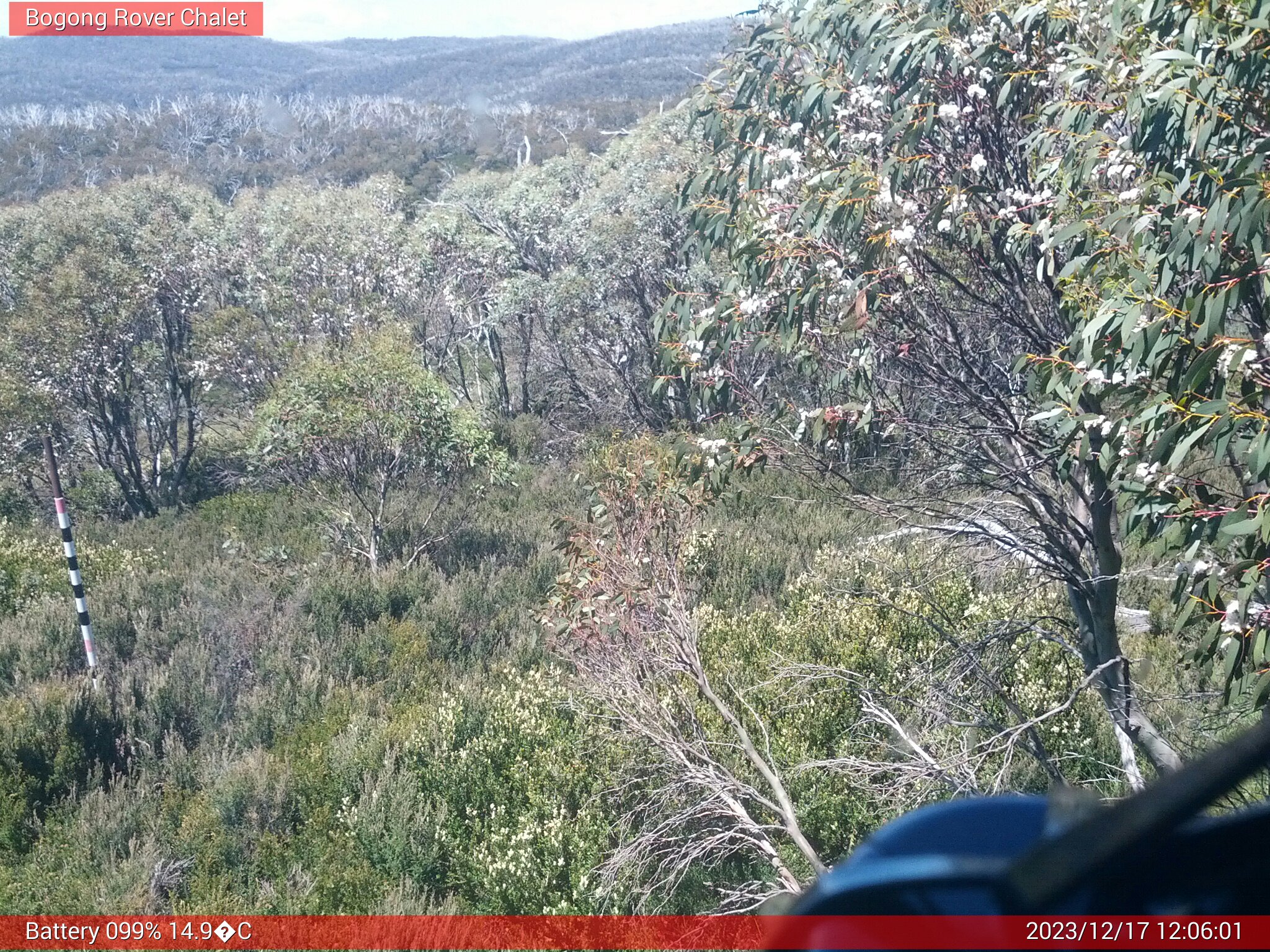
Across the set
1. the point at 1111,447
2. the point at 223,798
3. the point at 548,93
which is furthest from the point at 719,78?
the point at 548,93

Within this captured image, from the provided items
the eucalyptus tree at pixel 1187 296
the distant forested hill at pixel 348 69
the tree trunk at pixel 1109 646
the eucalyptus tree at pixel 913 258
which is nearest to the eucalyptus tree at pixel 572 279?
the eucalyptus tree at pixel 913 258

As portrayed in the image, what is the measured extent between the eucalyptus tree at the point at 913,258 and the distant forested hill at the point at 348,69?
54.6 metres

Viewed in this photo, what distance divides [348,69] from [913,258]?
90.3 m

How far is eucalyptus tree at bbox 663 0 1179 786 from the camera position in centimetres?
420

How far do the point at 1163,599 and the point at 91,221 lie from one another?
19.5m

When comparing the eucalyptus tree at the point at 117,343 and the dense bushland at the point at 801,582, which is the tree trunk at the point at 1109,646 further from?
the eucalyptus tree at the point at 117,343

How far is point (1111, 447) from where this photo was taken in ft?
11.0

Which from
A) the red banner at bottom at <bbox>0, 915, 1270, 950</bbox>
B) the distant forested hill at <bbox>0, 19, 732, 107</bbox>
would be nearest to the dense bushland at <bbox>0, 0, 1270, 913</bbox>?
the red banner at bottom at <bbox>0, 915, 1270, 950</bbox>

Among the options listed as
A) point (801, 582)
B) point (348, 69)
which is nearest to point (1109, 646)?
point (801, 582)

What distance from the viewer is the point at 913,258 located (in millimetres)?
4379

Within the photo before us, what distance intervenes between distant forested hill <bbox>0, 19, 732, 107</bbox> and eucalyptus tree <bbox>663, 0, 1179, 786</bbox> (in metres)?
54.6

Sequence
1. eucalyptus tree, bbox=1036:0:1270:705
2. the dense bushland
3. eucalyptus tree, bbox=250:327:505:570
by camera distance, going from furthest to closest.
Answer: eucalyptus tree, bbox=250:327:505:570 < the dense bushland < eucalyptus tree, bbox=1036:0:1270:705

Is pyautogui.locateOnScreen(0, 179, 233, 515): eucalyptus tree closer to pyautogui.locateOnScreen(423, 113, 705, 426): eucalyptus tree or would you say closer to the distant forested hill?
pyautogui.locateOnScreen(423, 113, 705, 426): eucalyptus tree

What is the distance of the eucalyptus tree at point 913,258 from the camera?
13.8 ft
